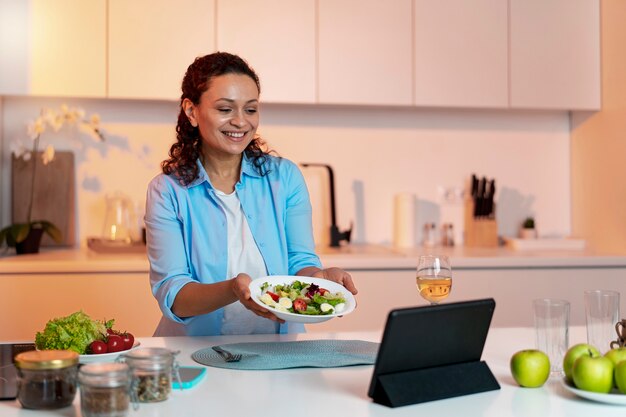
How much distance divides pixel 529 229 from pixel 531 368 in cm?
277

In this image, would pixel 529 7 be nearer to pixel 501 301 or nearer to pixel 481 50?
pixel 481 50

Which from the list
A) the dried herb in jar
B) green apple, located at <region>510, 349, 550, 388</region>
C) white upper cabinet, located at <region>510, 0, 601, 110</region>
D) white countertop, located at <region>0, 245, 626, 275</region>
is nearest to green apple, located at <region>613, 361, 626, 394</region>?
green apple, located at <region>510, 349, 550, 388</region>

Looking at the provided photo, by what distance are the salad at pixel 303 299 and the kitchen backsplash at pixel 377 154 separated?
84.9 inches

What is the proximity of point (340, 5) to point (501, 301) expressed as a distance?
1501mm

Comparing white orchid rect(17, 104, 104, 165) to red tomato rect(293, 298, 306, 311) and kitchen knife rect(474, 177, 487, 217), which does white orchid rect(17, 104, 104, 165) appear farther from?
red tomato rect(293, 298, 306, 311)

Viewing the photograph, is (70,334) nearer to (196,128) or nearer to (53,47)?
(196,128)

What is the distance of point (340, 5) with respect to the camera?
3.87 m

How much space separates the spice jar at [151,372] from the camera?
1438 millimetres

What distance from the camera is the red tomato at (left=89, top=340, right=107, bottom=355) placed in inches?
67.9

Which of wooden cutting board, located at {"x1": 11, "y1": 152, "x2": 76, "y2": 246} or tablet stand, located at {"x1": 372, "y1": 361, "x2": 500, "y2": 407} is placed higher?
wooden cutting board, located at {"x1": 11, "y1": 152, "x2": 76, "y2": 246}

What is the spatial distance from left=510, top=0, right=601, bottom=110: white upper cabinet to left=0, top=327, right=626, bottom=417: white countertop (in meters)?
2.50

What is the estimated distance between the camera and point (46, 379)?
1.43 meters

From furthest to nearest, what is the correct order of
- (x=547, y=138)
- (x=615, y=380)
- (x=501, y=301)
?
(x=547, y=138) → (x=501, y=301) → (x=615, y=380)

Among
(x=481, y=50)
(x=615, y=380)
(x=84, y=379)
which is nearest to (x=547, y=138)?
(x=481, y=50)
